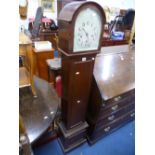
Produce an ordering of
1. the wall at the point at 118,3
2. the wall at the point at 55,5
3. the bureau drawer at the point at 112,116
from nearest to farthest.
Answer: the bureau drawer at the point at 112,116 → the wall at the point at 55,5 → the wall at the point at 118,3

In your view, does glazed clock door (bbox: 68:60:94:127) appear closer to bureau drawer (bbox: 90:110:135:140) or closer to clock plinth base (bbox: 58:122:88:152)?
clock plinth base (bbox: 58:122:88:152)

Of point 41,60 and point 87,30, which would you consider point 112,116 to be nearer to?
point 87,30

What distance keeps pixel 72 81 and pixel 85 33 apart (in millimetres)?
377

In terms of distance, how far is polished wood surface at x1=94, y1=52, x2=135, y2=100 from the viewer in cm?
Answer: 134

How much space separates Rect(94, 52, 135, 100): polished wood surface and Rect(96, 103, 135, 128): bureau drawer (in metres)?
0.32

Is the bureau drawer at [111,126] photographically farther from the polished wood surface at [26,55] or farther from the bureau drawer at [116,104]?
the polished wood surface at [26,55]

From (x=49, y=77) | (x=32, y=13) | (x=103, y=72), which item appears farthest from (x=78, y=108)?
(x=32, y=13)

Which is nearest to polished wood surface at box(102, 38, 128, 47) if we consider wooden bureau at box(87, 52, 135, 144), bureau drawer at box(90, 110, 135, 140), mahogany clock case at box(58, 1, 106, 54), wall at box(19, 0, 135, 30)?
wall at box(19, 0, 135, 30)

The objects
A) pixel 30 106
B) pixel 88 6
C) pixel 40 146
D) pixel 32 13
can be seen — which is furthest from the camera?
pixel 32 13

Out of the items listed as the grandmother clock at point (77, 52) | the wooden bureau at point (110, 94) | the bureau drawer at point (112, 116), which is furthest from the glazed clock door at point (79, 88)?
the bureau drawer at point (112, 116)

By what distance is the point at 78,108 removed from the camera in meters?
1.33

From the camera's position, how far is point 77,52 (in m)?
1.02

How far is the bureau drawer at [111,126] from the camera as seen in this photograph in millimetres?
1611
